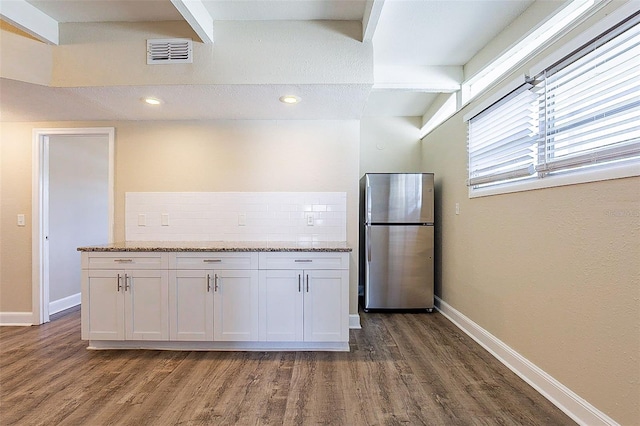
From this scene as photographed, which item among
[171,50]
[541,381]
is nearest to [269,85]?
[171,50]

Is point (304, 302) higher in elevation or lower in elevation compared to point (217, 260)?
lower

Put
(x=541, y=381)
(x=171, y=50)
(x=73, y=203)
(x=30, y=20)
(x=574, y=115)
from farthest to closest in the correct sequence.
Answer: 1. (x=73, y=203)
2. (x=171, y=50)
3. (x=30, y=20)
4. (x=541, y=381)
5. (x=574, y=115)

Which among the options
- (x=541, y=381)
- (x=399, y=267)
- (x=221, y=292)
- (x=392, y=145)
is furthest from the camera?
(x=392, y=145)

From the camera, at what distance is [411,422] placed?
1.65 metres

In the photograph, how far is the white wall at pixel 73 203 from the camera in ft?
11.5

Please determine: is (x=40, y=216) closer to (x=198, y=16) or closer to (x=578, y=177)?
(x=198, y=16)

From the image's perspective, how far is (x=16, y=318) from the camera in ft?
10.2

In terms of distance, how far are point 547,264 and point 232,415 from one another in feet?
6.96

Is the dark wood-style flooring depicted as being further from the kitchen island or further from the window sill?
the window sill

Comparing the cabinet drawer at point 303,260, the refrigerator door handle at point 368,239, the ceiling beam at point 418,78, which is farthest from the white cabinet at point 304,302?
the ceiling beam at point 418,78

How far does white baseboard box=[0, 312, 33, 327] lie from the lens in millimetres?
3113

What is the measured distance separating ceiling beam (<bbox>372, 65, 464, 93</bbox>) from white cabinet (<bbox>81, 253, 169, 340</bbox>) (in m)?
2.64

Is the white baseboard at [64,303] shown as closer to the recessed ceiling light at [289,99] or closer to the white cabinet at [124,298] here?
the white cabinet at [124,298]

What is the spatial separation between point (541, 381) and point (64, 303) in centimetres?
486
